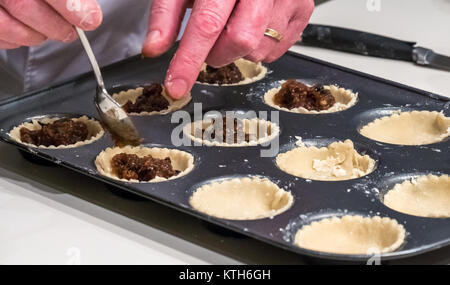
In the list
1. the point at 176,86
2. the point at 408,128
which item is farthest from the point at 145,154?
the point at 408,128

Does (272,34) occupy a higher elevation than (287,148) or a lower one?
higher

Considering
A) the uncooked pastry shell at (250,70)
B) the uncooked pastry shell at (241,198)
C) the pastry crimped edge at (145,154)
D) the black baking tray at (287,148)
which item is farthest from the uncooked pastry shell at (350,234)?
the uncooked pastry shell at (250,70)

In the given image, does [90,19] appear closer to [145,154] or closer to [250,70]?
[145,154]

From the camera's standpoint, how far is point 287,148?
9.80 ft

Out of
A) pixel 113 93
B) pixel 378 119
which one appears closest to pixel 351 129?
pixel 378 119

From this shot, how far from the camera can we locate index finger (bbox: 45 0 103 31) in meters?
2.52

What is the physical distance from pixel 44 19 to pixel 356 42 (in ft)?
6.35

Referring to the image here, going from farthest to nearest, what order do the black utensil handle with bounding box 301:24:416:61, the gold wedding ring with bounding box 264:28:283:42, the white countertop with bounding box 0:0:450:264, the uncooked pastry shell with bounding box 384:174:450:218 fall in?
the black utensil handle with bounding box 301:24:416:61 < the gold wedding ring with bounding box 264:28:283:42 < the uncooked pastry shell with bounding box 384:174:450:218 < the white countertop with bounding box 0:0:450:264

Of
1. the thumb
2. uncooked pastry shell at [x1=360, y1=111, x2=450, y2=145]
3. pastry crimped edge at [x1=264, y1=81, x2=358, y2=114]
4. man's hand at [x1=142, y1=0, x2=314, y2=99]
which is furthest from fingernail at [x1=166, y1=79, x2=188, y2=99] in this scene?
uncooked pastry shell at [x1=360, y1=111, x2=450, y2=145]

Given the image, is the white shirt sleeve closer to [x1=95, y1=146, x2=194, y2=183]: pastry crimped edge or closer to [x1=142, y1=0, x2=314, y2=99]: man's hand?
[x1=142, y1=0, x2=314, y2=99]: man's hand

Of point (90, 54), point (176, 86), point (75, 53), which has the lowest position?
point (75, 53)

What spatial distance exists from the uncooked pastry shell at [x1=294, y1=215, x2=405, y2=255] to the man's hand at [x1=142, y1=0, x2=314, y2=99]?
0.75 metres

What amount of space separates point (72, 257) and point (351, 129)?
4.19 ft

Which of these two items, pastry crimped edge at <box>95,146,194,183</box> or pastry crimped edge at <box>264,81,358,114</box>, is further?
pastry crimped edge at <box>264,81,358,114</box>
